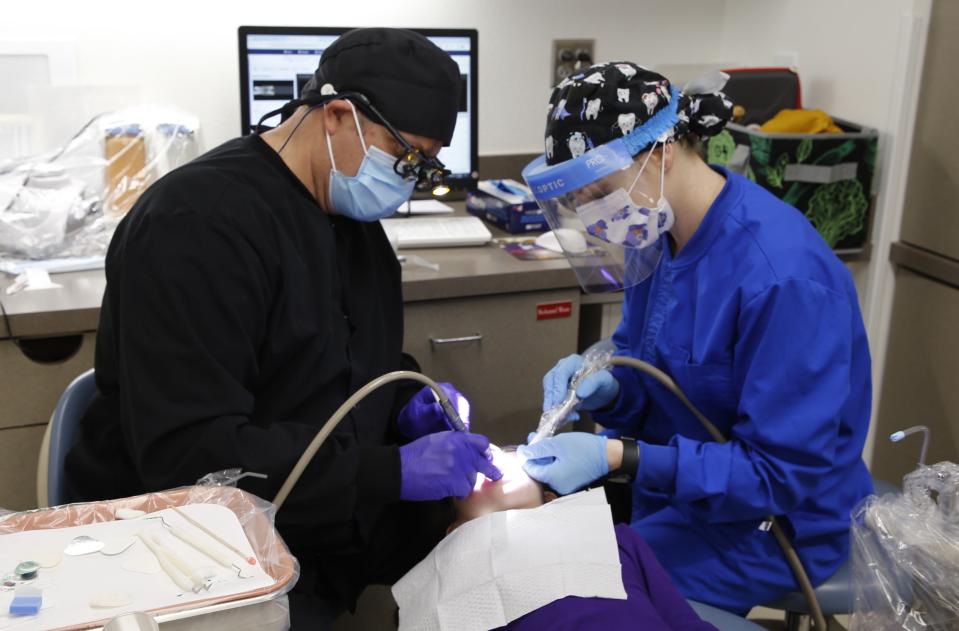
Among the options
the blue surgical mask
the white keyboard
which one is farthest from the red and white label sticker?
the blue surgical mask

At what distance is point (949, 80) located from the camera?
2131mm

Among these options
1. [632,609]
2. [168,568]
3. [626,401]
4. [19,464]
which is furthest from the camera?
[19,464]

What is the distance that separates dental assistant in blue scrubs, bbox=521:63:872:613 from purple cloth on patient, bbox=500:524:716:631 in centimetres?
17

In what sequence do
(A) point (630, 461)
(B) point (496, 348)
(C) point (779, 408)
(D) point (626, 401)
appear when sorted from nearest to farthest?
(C) point (779, 408)
(A) point (630, 461)
(D) point (626, 401)
(B) point (496, 348)

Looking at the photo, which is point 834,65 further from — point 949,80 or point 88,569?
point 88,569

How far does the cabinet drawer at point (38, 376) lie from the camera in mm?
1834

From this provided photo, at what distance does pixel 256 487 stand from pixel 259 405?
17 centimetres

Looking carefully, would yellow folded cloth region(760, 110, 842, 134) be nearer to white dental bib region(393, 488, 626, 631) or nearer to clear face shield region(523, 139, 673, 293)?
clear face shield region(523, 139, 673, 293)

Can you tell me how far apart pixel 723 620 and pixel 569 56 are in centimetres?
180

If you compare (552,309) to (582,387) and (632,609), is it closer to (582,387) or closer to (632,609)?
(582,387)

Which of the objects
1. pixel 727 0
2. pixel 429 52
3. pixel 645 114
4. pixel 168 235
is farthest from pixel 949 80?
pixel 168 235

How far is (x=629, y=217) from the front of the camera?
149 centimetres

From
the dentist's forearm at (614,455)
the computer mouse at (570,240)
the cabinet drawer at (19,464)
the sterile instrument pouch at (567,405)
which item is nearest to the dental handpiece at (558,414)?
the sterile instrument pouch at (567,405)

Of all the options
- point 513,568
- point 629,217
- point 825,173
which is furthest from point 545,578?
point 825,173
